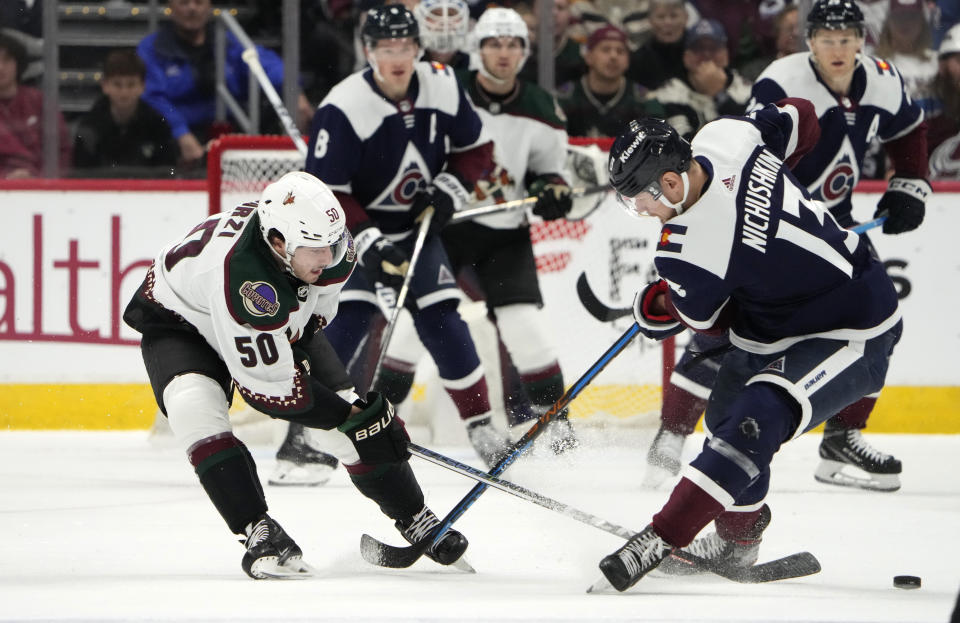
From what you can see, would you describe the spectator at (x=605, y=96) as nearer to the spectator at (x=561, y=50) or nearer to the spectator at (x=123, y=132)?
the spectator at (x=561, y=50)

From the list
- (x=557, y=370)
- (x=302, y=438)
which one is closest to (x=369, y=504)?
(x=302, y=438)

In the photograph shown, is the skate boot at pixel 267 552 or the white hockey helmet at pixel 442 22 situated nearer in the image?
the skate boot at pixel 267 552

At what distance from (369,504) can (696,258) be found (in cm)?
145

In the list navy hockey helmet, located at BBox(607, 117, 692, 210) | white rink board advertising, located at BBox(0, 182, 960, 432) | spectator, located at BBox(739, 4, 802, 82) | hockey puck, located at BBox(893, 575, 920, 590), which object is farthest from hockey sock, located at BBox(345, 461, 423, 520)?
spectator, located at BBox(739, 4, 802, 82)

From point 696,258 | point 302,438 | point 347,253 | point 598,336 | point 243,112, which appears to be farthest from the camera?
point 243,112

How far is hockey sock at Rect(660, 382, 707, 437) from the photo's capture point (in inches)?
152

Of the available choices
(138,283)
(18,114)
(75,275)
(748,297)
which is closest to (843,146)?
(748,297)

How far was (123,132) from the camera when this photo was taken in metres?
5.17

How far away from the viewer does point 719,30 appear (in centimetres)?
523

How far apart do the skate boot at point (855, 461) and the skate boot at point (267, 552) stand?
188 centimetres

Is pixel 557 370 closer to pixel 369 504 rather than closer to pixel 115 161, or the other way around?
pixel 369 504

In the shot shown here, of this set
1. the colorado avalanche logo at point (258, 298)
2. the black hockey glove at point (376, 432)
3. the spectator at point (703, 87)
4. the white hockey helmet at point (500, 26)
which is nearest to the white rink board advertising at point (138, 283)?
the spectator at point (703, 87)

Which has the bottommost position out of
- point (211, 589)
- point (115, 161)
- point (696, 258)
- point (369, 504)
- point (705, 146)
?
point (369, 504)

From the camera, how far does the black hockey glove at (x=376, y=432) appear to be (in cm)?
279
